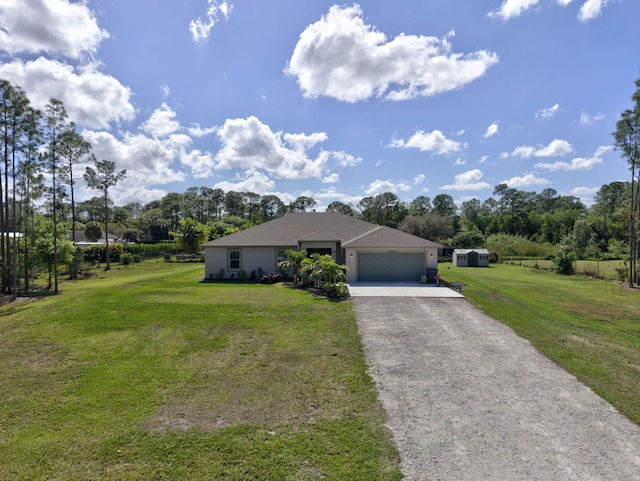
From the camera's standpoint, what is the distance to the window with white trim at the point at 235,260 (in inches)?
882

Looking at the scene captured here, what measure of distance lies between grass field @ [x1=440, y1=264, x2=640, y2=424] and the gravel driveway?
532 mm

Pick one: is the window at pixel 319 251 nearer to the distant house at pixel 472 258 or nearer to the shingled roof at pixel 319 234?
the shingled roof at pixel 319 234

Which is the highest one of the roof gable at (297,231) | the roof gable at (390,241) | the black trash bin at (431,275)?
the roof gable at (297,231)

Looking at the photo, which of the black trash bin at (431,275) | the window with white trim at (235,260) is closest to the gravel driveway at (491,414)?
the black trash bin at (431,275)

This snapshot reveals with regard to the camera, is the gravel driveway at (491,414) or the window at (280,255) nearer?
the gravel driveway at (491,414)

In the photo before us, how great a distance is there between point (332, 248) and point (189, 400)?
51.4 feet

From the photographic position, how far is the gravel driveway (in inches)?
180

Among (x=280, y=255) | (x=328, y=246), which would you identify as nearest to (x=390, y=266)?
(x=328, y=246)

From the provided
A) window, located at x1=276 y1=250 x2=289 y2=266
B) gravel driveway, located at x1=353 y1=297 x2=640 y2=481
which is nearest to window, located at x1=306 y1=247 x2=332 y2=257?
window, located at x1=276 y1=250 x2=289 y2=266

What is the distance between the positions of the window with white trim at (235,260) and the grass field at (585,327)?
13.9m

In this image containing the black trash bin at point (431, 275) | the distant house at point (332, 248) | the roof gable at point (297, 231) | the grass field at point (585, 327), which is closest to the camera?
the grass field at point (585, 327)

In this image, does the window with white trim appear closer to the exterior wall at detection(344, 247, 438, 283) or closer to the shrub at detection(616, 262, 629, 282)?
the exterior wall at detection(344, 247, 438, 283)

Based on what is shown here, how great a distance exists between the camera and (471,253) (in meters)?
38.7

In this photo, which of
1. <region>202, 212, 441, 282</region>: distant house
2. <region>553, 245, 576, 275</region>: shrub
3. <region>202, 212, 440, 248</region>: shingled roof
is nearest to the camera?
<region>202, 212, 441, 282</region>: distant house
